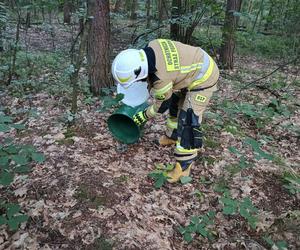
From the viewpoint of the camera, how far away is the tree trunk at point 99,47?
570 cm

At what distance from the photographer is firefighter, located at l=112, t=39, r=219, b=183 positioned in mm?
3832

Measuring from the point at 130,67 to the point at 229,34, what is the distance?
6845mm

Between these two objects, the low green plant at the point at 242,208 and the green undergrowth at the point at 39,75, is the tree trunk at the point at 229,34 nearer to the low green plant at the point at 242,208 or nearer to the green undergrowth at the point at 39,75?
the green undergrowth at the point at 39,75

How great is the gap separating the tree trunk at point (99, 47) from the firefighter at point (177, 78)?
2.02m

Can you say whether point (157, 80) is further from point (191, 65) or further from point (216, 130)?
point (216, 130)

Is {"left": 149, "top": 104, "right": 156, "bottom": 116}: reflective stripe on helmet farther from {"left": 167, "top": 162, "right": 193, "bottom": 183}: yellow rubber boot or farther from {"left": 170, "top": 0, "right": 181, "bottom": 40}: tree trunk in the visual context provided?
{"left": 170, "top": 0, "right": 181, "bottom": 40}: tree trunk

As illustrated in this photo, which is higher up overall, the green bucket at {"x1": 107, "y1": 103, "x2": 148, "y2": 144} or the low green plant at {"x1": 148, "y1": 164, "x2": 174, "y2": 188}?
the green bucket at {"x1": 107, "y1": 103, "x2": 148, "y2": 144}

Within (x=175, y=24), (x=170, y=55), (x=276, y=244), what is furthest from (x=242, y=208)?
(x=175, y=24)

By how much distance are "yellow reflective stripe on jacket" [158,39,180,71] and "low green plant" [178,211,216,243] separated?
1.82 metres

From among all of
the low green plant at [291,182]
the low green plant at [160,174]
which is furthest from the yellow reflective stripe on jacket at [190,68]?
the low green plant at [291,182]

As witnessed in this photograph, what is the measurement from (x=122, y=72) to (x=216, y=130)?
2.76 meters

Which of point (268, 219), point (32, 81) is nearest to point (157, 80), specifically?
point (268, 219)

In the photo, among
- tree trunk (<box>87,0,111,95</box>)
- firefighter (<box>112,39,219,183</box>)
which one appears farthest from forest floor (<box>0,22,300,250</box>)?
firefighter (<box>112,39,219,183</box>)

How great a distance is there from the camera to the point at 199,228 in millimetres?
3619
